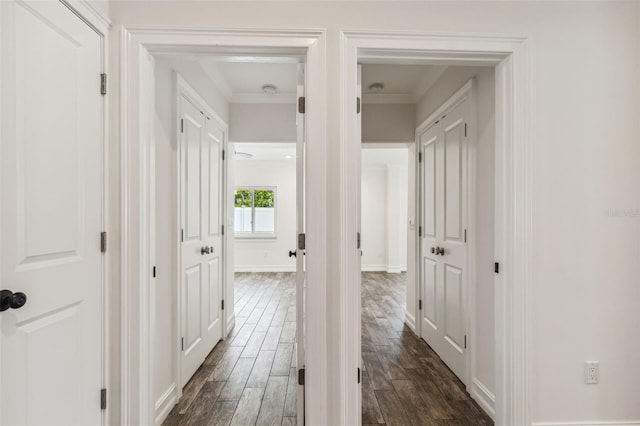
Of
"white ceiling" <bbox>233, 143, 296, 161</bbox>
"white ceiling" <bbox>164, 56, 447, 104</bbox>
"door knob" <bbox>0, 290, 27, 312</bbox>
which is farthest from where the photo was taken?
"white ceiling" <bbox>233, 143, 296, 161</bbox>

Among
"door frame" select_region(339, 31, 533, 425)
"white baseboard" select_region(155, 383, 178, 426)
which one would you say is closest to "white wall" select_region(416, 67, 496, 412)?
"door frame" select_region(339, 31, 533, 425)

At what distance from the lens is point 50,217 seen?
1249mm

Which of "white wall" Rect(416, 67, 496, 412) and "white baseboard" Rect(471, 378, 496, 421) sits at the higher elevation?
"white wall" Rect(416, 67, 496, 412)

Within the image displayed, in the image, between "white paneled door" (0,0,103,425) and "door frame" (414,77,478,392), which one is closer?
"white paneled door" (0,0,103,425)

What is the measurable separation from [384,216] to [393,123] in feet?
13.6

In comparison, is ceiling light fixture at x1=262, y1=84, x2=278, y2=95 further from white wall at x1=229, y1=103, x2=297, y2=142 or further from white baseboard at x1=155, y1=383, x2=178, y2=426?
white baseboard at x1=155, y1=383, x2=178, y2=426

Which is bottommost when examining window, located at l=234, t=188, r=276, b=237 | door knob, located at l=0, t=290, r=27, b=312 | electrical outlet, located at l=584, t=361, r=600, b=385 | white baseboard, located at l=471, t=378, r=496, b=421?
white baseboard, located at l=471, t=378, r=496, b=421

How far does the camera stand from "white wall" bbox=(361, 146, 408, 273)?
738 centimetres

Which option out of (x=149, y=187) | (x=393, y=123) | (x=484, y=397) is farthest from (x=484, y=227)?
(x=149, y=187)

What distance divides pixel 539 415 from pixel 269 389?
1.63m

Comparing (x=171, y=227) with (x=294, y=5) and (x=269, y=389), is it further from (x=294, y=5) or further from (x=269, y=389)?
(x=294, y=5)

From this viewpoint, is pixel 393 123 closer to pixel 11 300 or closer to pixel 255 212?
pixel 11 300

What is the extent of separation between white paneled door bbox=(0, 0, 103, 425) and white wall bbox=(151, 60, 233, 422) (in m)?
0.42

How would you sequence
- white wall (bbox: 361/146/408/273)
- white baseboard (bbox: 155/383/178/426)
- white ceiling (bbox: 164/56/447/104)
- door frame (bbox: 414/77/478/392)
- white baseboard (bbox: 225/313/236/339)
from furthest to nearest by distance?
white wall (bbox: 361/146/408/273) → white baseboard (bbox: 225/313/236/339) → white ceiling (bbox: 164/56/447/104) → door frame (bbox: 414/77/478/392) → white baseboard (bbox: 155/383/178/426)
